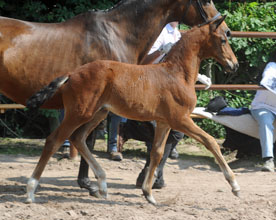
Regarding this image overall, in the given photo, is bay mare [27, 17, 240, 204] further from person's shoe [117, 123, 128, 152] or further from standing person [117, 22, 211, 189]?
person's shoe [117, 123, 128, 152]

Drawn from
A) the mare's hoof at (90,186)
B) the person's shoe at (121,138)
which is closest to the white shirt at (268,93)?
the person's shoe at (121,138)

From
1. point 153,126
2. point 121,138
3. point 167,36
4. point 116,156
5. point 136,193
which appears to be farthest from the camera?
point 121,138

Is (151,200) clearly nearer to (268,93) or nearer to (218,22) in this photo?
(218,22)

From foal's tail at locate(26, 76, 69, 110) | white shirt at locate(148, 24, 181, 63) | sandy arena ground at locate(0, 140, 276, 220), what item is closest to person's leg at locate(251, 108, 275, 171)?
sandy arena ground at locate(0, 140, 276, 220)

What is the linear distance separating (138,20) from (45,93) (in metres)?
1.23

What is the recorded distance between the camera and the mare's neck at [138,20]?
516 centimetres

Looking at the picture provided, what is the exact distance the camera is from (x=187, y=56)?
15.8ft

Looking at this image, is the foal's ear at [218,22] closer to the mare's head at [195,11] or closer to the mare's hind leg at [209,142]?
the mare's head at [195,11]

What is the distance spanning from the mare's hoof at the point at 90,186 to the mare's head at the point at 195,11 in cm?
187

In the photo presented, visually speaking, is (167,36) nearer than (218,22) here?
No

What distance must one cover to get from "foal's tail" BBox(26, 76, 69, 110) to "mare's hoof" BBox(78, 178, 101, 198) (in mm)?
1085

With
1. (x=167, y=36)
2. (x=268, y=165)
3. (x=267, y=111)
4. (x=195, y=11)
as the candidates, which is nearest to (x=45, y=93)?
(x=195, y=11)

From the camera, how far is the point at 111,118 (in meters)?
7.77

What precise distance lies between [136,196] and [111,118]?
2.59 meters
